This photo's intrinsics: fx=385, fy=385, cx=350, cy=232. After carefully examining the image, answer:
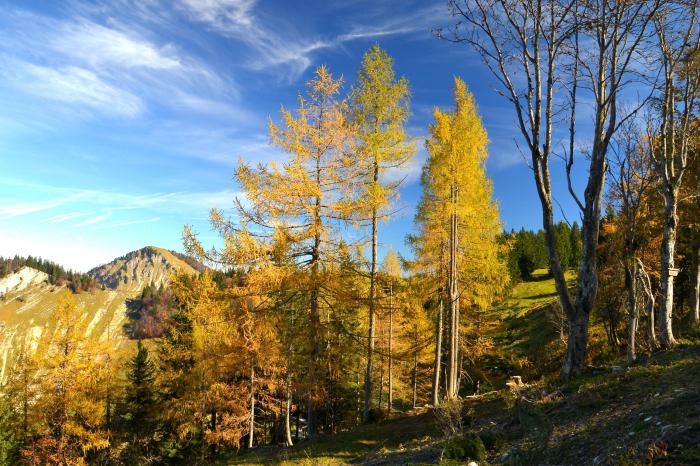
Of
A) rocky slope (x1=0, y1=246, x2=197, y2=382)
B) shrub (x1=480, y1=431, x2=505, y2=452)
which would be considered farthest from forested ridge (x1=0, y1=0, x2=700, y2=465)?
rocky slope (x1=0, y1=246, x2=197, y2=382)

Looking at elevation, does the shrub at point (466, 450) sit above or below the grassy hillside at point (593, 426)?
below

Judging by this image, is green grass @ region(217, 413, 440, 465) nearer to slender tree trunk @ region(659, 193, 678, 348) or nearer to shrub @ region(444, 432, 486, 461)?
shrub @ region(444, 432, 486, 461)

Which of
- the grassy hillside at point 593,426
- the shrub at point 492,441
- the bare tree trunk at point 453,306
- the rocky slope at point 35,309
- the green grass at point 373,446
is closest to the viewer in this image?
the grassy hillside at point 593,426

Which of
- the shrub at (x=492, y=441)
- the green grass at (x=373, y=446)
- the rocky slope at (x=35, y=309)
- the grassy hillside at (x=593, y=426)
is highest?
the grassy hillside at (x=593, y=426)

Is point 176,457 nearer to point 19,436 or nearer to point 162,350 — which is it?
point 162,350

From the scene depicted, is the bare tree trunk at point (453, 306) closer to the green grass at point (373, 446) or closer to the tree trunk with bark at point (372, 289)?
the green grass at point (373, 446)

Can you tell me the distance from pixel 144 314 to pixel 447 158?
17414 centimetres

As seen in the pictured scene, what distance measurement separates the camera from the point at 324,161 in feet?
41.0

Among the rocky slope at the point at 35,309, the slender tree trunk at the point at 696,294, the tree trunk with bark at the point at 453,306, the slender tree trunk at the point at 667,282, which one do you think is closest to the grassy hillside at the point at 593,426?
the slender tree trunk at the point at 667,282

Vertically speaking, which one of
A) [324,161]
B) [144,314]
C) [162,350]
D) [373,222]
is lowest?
[144,314]

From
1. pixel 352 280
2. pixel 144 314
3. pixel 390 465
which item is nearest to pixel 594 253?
pixel 390 465

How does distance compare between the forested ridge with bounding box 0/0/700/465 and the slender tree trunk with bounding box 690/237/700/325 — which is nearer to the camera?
the forested ridge with bounding box 0/0/700/465

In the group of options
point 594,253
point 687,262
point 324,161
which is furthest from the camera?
point 687,262

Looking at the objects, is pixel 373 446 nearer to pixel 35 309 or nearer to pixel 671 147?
pixel 671 147
